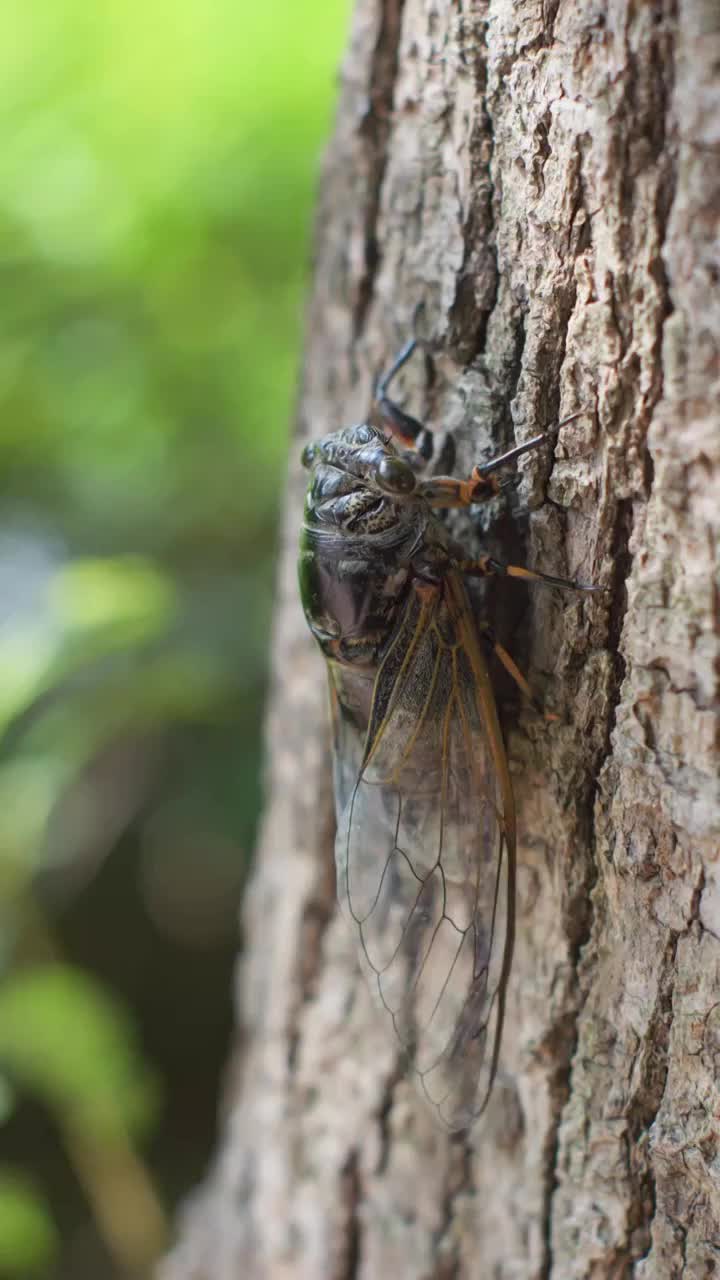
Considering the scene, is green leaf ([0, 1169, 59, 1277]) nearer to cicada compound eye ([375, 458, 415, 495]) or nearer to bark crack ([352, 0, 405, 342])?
cicada compound eye ([375, 458, 415, 495])

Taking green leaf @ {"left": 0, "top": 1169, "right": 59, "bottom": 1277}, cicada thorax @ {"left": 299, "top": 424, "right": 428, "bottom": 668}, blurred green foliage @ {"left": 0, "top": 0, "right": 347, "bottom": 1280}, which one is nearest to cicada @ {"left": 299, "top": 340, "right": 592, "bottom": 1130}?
cicada thorax @ {"left": 299, "top": 424, "right": 428, "bottom": 668}

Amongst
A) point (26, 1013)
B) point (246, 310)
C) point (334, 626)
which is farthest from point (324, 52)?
point (26, 1013)

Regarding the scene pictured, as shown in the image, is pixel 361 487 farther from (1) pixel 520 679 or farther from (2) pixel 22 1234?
(2) pixel 22 1234

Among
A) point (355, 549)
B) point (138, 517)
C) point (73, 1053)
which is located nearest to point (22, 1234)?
point (73, 1053)

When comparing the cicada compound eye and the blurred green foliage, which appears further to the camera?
the blurred green foliage

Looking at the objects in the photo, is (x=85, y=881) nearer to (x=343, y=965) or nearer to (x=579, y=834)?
(x=343, y=965)

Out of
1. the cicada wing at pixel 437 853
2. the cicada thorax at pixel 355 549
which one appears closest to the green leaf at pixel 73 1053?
the cicada wing at pixel 437 853
